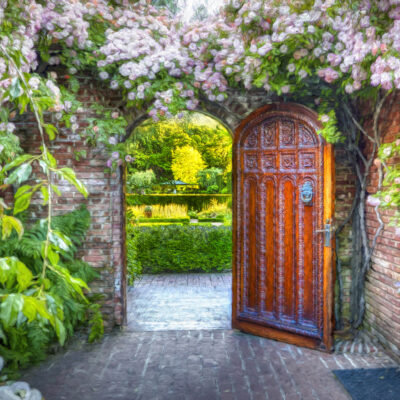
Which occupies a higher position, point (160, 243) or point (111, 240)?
point (111, 240)

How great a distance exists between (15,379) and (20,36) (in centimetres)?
286

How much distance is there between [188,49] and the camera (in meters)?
3.86

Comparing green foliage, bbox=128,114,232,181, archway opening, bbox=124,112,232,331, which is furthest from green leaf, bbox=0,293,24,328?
green foliage, bbox=128,114,232,181

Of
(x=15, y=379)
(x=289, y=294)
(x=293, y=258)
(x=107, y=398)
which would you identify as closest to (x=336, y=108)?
(x=293, y=258)

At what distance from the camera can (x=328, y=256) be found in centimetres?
368

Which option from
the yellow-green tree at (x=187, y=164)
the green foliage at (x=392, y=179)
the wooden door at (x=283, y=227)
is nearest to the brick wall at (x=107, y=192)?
the wooden door at (x=283, y=227)

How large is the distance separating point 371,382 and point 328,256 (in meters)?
1.13

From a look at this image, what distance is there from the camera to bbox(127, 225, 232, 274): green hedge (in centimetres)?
730

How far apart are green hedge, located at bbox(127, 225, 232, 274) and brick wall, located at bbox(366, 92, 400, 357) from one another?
3.67 metres

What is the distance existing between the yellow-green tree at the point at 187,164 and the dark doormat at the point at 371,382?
1834 cm

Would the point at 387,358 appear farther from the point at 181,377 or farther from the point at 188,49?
the point at 188,49

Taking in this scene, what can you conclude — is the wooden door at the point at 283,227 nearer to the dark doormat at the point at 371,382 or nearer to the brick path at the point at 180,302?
the dark doormat at the point at 371,382

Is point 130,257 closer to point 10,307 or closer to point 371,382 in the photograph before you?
point 371,382

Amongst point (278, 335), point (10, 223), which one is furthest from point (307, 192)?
point (10, 223)
